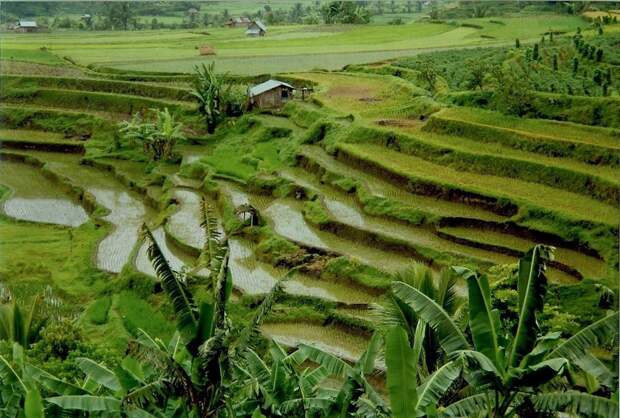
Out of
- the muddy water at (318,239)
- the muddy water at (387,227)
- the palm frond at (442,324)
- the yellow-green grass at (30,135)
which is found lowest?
the yellow-green grass at (30,135)

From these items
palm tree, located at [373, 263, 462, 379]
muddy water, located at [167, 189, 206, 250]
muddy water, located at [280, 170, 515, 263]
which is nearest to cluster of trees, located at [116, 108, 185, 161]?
muddy water, located at [167, 189, 206, 250]

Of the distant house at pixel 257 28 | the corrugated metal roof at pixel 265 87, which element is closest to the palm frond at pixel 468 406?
the corrugated metal roof at pixel 265 87

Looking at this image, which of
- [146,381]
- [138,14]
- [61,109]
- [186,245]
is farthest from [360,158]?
[138,14]

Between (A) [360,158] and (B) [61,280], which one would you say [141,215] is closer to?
(B) [61,280]

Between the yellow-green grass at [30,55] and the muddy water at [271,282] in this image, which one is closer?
the muddy water at [271,282]

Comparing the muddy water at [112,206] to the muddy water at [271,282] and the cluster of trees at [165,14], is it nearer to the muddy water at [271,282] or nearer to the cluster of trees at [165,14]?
the muddy water at [271,282]

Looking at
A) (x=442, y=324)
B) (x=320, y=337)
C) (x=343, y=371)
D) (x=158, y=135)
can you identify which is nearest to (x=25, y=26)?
(x=158, y=135)

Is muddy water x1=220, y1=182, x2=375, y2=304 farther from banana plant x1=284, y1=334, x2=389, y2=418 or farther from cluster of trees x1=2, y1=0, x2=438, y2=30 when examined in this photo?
cluster of trees x1=2, y1=0, x2=438, y2=30
